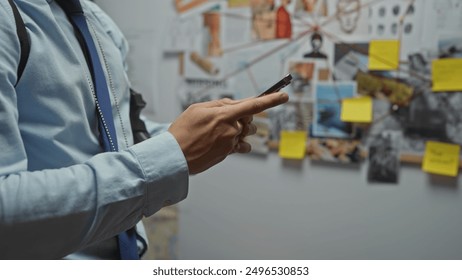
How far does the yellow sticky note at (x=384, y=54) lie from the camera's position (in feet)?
4.24

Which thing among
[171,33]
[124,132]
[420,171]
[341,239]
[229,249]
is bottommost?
[229,249]

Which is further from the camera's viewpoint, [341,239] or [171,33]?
[171,33]

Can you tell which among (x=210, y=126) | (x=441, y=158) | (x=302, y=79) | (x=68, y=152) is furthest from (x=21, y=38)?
(x=441, y=158)

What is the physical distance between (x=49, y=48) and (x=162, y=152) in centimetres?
22

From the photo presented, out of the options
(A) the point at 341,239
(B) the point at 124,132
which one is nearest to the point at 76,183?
(B) the point at 124,132

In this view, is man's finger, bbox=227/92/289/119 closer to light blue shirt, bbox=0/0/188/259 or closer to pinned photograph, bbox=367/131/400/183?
light blue shirt, bbox=0/0/188/259

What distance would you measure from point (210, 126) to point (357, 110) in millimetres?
893

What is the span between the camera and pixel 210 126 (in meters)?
0.58

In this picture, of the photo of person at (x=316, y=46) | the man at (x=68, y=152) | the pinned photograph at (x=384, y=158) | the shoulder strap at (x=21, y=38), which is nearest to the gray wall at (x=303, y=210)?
the pinned photograph at (x=384, y=158)

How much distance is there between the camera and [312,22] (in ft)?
4.62

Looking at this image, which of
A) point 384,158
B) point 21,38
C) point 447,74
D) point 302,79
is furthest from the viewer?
point 302,79

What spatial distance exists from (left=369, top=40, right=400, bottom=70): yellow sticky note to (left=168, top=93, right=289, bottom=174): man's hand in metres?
0.82

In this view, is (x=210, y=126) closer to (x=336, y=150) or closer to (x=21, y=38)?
(x=21, y=38)
